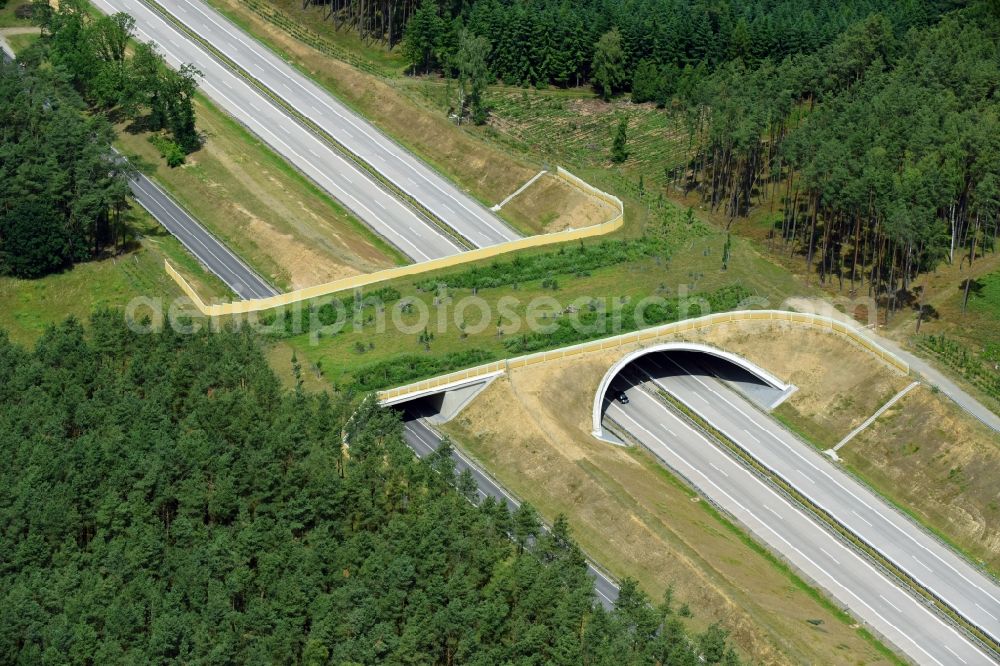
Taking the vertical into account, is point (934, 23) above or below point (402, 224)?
above

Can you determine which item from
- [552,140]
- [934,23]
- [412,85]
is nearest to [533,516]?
[552,140]

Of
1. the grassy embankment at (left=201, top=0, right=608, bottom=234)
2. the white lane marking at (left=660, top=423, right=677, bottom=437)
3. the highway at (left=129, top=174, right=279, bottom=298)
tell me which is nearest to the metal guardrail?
the white lane marking at (left=660, top=423, right=677, bottom=437)

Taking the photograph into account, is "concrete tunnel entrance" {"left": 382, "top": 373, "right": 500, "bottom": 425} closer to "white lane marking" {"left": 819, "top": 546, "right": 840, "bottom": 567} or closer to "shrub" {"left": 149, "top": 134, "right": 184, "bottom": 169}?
"white lane marking" {"left": 819, "top": 546, "right": 840, "bottom": 567}

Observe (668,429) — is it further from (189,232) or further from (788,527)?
(189,232)

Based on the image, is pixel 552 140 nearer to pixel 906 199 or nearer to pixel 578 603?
pixel 906 199

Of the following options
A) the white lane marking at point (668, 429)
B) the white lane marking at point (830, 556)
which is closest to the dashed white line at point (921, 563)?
the white lane marking at point (830, 556)
